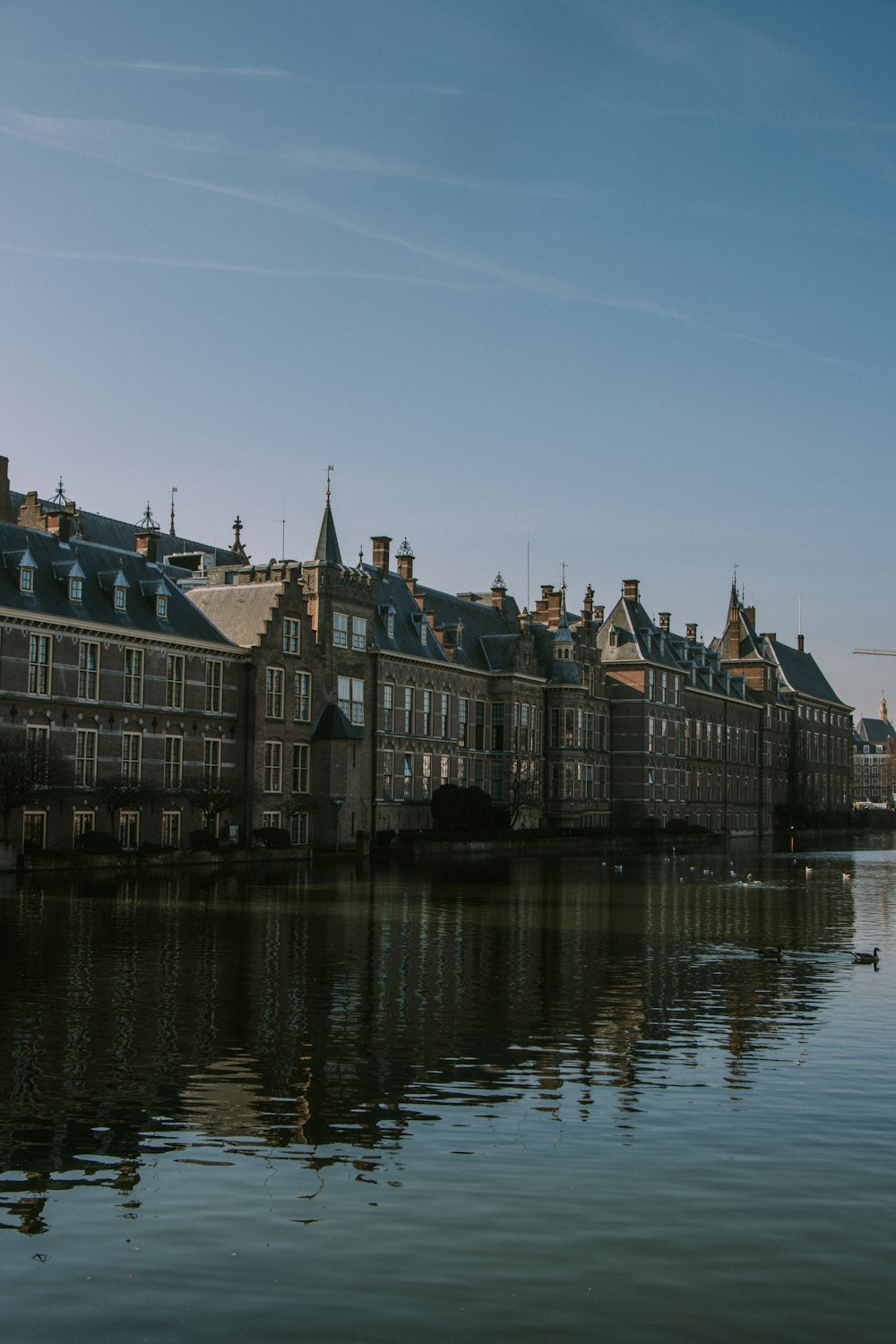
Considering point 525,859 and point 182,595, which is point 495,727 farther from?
point 182,595

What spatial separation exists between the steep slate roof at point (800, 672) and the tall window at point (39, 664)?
102543mm

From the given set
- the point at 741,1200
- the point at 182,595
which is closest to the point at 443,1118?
the point at 741,1200

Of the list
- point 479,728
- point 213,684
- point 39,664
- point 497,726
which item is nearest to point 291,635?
point 213,684

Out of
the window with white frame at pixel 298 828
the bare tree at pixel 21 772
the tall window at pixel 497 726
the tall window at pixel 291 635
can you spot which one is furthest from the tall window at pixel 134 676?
the tall window at pixel 497 726

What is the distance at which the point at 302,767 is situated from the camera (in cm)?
6825

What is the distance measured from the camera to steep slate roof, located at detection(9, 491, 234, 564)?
73.6 m

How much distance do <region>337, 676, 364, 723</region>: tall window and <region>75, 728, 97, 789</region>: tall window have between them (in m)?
18.5

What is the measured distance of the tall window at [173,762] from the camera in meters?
60.2

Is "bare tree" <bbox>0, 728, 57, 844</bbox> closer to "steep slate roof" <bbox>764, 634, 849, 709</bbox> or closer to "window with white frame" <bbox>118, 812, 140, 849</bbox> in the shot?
"window with white frame" <bbox>118, 812, 140, 849</bbox>

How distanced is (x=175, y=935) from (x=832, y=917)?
60.9 ft

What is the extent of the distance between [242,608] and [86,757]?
13.2 meters

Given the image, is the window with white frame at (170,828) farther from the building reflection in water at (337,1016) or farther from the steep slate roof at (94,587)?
the building reflection in water at (337,1016)

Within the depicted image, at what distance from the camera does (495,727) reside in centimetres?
9044

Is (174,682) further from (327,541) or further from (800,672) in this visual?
(800,672)
